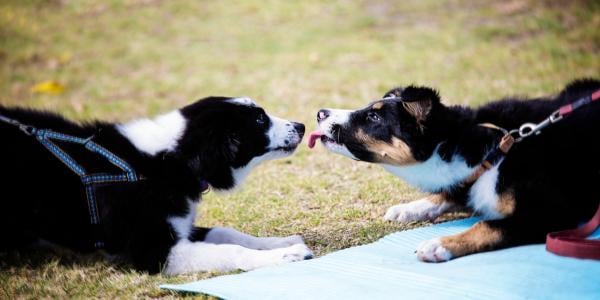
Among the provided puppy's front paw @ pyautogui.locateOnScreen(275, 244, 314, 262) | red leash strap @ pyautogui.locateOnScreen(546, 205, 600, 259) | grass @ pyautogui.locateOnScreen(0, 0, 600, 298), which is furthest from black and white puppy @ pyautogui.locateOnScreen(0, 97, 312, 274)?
red leash strap @ pyautogui.locateOnScreen(546, 205, 600, 259)

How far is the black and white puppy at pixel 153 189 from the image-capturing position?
3975 mm

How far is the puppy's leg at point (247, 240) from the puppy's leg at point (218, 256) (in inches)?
11.2

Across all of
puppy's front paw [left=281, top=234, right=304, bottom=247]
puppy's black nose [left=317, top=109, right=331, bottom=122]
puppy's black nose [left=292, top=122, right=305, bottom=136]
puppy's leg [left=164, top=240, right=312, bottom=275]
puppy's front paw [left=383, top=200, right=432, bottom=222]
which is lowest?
puppy's leg [left=164, top=240, right=312, bottom=275]

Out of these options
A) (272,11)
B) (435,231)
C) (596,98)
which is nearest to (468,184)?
(435,231)

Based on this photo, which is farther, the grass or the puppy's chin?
the grass

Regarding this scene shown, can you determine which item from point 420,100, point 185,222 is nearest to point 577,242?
point 420,100

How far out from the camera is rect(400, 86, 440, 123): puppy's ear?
12.7ft

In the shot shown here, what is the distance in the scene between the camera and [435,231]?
425cm

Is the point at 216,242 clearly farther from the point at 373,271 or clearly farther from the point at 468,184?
the point at 468,184

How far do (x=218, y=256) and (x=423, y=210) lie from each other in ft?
4.90

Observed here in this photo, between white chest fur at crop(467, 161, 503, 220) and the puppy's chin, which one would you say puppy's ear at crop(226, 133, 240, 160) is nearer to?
the puppy's chin

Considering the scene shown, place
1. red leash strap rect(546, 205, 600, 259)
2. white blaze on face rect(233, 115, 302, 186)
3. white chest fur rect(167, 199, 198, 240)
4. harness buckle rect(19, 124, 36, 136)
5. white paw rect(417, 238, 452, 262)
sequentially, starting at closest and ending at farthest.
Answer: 1. red leash strap rect(546, 205, 600, 259)
2. white paw rect(417, 238, 452, 262)
3. white chest fur rect(167, 199, 198, 240)
4. harness buckle rect(19, 124, 36, 136)
5. white blaze on face rect(233, 115, 302, 186)

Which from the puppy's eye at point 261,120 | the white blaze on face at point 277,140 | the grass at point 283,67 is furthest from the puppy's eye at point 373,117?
the grass at point 283,67

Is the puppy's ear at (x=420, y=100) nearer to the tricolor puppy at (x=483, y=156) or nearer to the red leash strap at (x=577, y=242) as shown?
the tricolor puppy at (x=483, y=156)
